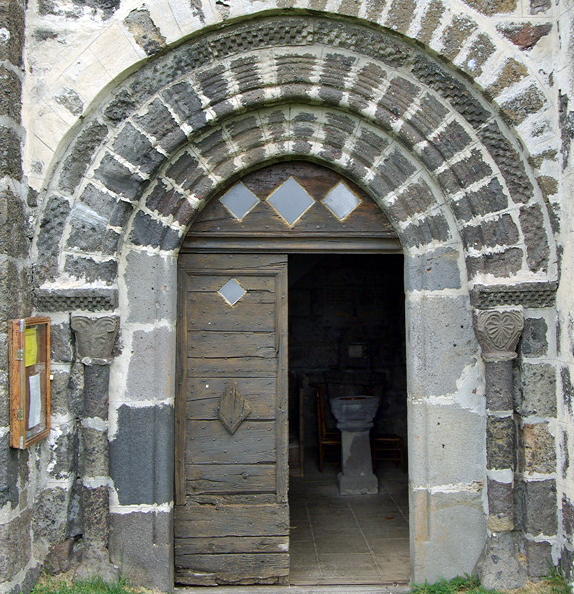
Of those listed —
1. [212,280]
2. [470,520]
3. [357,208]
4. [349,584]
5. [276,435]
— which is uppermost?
[357,208]

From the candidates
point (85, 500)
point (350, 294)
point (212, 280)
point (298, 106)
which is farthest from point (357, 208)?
point (350, 294)

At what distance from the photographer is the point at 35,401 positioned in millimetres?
3434

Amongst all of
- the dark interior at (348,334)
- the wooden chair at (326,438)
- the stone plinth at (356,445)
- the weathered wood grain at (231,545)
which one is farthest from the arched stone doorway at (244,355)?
the dark interior at (348,334)

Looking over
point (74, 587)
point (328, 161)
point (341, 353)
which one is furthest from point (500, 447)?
point (341, 353)

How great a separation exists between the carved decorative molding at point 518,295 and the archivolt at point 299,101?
0.07 metres

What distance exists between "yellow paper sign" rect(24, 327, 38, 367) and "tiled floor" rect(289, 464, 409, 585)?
2054 mm

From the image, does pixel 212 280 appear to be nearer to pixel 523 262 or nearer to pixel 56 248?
pixel 56 248

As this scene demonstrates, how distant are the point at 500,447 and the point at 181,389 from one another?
1.85 meters

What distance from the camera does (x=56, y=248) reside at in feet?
11.8

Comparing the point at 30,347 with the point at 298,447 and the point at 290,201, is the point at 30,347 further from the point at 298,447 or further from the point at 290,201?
the point at 298,447

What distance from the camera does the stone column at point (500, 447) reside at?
358 centimetres

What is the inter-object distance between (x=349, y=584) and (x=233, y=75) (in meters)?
3.08

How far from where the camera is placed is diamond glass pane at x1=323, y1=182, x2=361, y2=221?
3979 millimetres

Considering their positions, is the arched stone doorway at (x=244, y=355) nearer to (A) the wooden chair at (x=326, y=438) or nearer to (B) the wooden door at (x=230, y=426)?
(B) the wooden door at (x=230, y=426)
